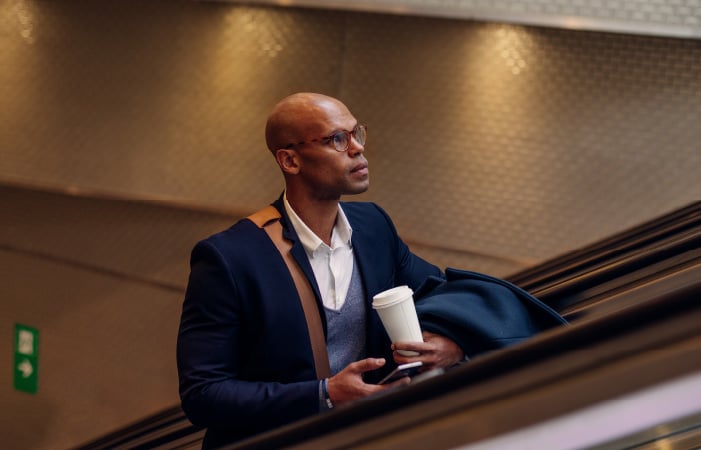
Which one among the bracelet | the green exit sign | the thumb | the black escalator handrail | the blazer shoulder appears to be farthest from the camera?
the green exit sign

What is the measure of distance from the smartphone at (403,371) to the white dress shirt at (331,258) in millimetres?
301

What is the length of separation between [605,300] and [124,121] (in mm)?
4089

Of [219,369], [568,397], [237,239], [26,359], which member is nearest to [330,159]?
[237,239]

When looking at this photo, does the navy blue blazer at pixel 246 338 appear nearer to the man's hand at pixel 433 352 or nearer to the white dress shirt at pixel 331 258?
the white dress shirt at pixel 331 258

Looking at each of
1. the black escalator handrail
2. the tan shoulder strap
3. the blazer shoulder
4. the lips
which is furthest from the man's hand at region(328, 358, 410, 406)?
the black escalator handrail

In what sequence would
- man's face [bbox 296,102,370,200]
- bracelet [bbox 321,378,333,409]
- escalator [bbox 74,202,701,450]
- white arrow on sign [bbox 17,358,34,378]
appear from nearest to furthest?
escalator [bbox 74,202,701,450] → bracelet [bbox 321,378,333,409] → man's face [bbox 296,102,370,200] → white arrow on sign [bbox 17,358,34,378]

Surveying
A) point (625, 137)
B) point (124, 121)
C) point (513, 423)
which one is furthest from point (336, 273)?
point (124, 121)

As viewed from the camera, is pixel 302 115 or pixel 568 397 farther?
pixel 302 115

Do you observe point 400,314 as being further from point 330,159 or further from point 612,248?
point 612,248

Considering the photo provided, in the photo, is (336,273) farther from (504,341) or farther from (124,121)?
(124,121)

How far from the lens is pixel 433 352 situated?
1883 mm

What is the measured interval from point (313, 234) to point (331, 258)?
8 cm

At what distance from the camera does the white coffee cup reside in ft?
6.07

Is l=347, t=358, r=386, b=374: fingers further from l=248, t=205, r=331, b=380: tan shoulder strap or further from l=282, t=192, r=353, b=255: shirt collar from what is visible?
l=282, t=192, r=353, b=255: shirt collar
